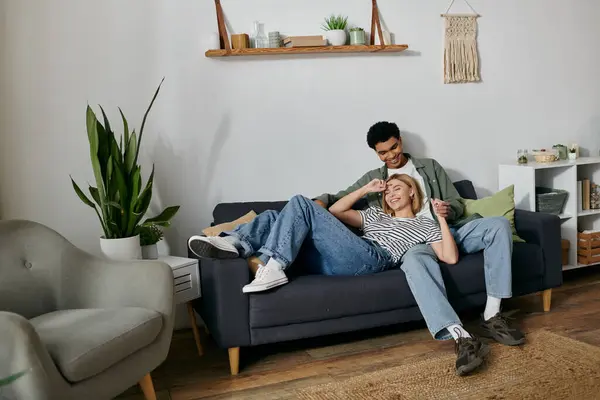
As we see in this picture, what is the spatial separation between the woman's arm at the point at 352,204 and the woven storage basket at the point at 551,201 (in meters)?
1.26

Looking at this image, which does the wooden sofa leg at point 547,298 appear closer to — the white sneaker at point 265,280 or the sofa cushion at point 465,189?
the sofa cushion at point 465,189

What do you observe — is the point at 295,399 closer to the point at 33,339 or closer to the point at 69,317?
the point at 69,317

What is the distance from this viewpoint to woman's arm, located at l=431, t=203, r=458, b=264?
123 inches

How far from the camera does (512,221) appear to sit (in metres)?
3.62

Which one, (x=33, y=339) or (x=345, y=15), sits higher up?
(x=345, y=15)

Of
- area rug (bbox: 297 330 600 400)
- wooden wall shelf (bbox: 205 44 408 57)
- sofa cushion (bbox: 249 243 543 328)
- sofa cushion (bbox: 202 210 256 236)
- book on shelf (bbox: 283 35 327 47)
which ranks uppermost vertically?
book on shelf (bbox: 283 35 327 47)

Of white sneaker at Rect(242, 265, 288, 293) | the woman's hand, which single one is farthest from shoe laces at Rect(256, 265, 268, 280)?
the woman's hand

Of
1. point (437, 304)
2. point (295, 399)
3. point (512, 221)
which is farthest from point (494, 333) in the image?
point (295, 399)

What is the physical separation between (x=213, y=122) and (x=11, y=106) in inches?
40.1

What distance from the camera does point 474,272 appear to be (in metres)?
3.20

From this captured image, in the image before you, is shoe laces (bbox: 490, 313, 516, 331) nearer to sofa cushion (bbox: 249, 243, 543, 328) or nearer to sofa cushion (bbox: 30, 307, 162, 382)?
sofa cushion (bbox: 249, 243, 543, 328)

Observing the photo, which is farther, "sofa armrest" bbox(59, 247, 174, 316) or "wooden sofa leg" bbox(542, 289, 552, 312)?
"wooden sofa leg" bbox(542, 289, 552, 312)

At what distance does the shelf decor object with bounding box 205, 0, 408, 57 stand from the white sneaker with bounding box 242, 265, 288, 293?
4.22ft

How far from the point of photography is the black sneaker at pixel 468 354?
270 centimetres
